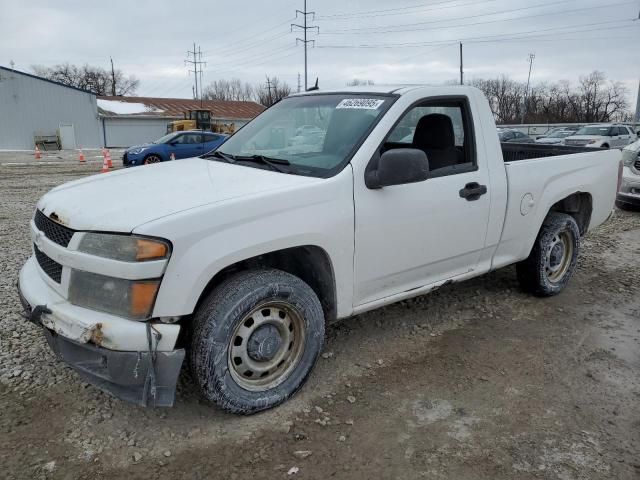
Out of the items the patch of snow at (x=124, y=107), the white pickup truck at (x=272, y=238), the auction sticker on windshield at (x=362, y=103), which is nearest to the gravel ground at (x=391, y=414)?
the white pickup truck at (x=272, y=238)

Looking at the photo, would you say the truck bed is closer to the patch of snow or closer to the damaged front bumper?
the damaged front bumper

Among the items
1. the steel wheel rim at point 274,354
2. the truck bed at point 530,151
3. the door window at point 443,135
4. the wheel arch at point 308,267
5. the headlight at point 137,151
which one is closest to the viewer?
the steel wheel rim at point 274,354

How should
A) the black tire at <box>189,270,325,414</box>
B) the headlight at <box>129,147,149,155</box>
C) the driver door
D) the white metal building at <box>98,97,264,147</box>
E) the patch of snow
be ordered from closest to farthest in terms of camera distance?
the black tire at <box>189,270,325,414</box>, the driver door, the headlight at <box>129,147,149,155</box>, the white metal building at <box>98,97,264,147</box>, the patch of snow

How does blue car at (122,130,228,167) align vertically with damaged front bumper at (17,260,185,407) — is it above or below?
above

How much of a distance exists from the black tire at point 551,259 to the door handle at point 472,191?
3.98 ft

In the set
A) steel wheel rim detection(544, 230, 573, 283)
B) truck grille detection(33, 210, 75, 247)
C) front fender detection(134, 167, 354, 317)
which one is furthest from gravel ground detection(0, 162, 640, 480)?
truck grille detection(33, 210, 75, 247)

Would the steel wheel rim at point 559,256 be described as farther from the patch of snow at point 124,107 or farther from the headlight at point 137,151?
the patch of snow at point 124,107

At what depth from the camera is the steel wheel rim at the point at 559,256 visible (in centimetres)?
467

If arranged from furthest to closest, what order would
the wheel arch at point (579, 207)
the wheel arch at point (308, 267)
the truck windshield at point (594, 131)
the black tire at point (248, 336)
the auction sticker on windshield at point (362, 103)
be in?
the truck windshield at point (594, 131), the wheel arch at point (579, 207), the auction sticker on windshield at point (362, 103), the wheel arch at point (308, 267), the black tire at point (248, 336)

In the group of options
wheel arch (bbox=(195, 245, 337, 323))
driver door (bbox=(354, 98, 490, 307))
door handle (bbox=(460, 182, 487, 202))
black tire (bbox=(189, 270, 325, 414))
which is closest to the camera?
black tire (bbox=(189, 270, 325, 414))

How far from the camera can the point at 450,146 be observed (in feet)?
12.8

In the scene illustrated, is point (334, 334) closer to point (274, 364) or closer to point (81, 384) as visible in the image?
point (274, 364)

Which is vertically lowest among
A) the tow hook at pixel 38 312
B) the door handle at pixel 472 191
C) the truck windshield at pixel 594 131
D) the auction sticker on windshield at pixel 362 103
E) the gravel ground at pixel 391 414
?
the gravel ground at pixel 391 414

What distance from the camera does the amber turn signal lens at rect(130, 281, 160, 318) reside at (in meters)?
2.38
